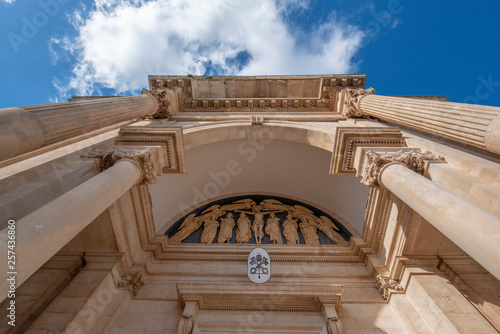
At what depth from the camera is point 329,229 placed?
9922 millimetres

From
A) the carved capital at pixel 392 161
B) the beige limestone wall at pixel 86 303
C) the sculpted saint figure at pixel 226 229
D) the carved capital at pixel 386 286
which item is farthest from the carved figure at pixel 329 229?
the beige limestone wall at pixel 86 303

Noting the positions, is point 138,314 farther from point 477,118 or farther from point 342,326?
point 477,118

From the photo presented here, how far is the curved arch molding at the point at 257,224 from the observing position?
9.15 metres

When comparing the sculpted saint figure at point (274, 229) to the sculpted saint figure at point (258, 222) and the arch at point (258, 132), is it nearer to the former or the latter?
the sculpted saint figure at point (258, 222)

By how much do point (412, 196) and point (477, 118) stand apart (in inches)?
85.4

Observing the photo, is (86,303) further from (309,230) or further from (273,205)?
(273,205)

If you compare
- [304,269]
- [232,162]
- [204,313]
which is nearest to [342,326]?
[304,269]

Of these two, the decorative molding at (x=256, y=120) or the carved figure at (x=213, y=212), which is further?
the carved figure at (x=213, y=212)

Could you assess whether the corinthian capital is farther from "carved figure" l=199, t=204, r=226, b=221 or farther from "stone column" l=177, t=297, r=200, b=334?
"stone column" l=177, t=297, r=200, b=334

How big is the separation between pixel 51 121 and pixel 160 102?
611cm

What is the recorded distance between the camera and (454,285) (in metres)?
6.04

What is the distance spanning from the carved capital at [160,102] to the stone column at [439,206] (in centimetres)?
868

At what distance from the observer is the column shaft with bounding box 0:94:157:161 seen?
4215mm

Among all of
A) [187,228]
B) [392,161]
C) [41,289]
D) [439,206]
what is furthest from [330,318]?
[41,289]
